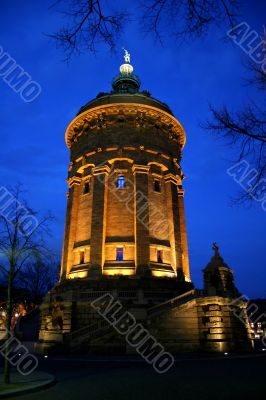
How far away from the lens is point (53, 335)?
878 inches

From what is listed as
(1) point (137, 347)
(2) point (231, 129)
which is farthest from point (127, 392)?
(1) point (137, 347)

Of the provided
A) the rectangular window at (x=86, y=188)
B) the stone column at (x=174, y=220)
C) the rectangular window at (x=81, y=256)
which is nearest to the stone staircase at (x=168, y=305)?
the stone column at (x=174, y=220)

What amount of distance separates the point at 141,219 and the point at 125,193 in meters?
3.63

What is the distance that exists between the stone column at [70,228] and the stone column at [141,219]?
743 centimetres

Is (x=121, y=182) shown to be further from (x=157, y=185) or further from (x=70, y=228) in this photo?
(x=70, y=228)

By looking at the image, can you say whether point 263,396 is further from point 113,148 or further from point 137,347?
point 113,148

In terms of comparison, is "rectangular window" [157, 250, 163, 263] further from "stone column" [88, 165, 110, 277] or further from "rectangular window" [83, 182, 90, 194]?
"rectangular window" [83, 182, 90, 194]

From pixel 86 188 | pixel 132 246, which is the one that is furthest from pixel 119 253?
pixel 86 188

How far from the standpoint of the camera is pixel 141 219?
34156 millimetres

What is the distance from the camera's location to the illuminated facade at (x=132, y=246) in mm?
22141

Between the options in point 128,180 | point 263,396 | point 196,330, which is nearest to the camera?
point 263,396

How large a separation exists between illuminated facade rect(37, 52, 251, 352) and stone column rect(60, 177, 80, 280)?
12 centimetres

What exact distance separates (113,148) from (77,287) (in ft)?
52.3

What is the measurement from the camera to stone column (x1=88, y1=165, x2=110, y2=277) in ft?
105
